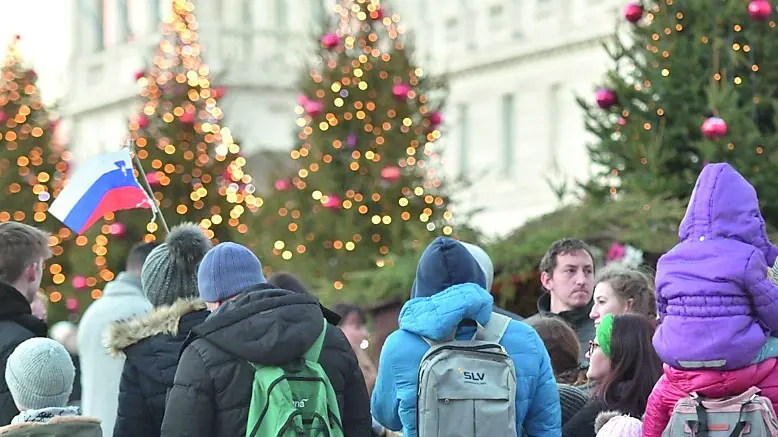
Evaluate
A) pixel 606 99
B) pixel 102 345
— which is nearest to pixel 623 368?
pixel 102 345

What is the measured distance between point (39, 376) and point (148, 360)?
1.81 ft

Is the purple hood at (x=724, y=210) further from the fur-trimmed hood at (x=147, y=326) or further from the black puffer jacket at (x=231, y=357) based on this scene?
the fur-trimmed hood at (x=147, y=326)

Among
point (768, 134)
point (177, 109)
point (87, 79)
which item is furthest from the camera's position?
point (87, 79)

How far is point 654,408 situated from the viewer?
5.49 m

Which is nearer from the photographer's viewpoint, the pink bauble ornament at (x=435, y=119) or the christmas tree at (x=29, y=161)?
the pink bauble ornament at (x=435, y=119)

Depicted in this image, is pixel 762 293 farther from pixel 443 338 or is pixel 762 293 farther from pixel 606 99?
pixel 606 99

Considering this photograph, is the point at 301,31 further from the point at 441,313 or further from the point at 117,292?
the point at 441,313

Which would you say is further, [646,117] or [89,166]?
[646,117]

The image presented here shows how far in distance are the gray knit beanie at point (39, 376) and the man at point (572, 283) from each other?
305cm

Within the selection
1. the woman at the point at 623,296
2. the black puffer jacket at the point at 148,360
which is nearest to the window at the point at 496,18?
the woman at the point at 623,296

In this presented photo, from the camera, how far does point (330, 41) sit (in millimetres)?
14891

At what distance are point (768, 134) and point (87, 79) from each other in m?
21.5

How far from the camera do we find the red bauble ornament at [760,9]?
10984mm

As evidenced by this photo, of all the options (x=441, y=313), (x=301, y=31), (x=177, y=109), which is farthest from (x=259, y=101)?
(x=441, y=313)
